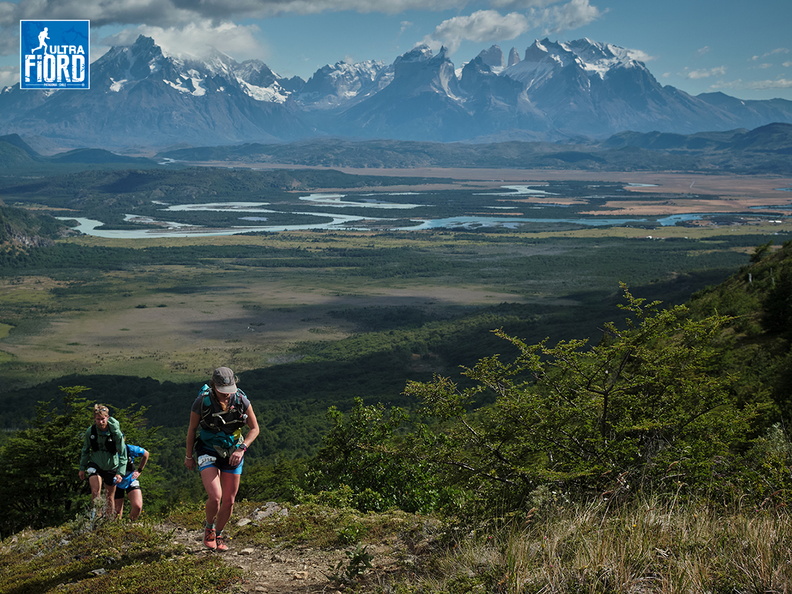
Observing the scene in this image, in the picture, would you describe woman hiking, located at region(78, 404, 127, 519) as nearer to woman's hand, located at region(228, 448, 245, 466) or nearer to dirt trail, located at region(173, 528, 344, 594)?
dirt trail, located at region(173, 528, 344, 594)

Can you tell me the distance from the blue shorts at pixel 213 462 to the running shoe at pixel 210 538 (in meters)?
1.13

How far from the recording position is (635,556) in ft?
24.6

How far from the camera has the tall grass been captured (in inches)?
279

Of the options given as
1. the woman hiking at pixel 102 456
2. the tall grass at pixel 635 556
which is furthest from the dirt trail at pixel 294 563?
the woman hiking at pixel 102 456

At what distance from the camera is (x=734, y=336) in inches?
989

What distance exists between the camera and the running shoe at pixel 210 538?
10875 millimetres

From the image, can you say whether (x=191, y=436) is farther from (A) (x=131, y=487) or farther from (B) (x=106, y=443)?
(A) (x=131, y=487)

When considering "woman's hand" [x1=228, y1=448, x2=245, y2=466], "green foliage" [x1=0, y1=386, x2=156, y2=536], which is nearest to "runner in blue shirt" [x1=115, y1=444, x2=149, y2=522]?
"woman's hand" [x1=228, y1=448, x2=245, y2=466]

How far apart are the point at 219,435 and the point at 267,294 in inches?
4848

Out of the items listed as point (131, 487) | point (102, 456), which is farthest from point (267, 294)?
point (102, 456)

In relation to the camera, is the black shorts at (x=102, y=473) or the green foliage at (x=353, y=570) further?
the black shorts at (x=102, y=473)

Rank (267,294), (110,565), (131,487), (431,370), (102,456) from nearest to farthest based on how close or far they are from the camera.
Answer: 1. (110,565)
2. (102,456)
3. (131,487)
4. (431,370)
5. (267,294)

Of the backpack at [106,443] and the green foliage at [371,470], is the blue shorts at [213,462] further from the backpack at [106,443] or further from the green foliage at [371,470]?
the green foliage at [371,470]

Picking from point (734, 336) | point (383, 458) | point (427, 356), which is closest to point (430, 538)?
point (383, 458)
